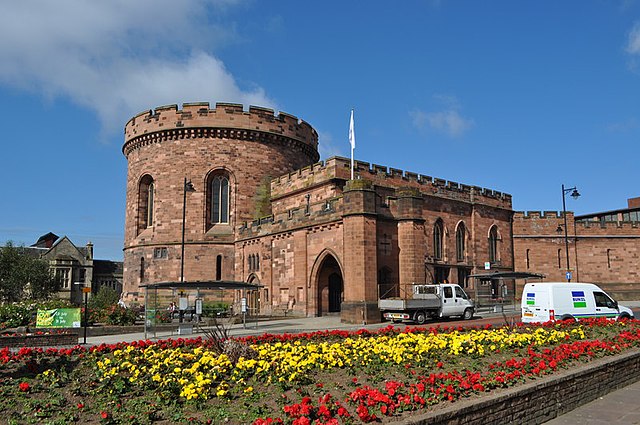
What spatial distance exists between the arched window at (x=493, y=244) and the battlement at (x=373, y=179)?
2.17 metres

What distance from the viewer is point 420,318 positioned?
24.0 m

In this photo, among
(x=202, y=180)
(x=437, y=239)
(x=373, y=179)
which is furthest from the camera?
(x=202, y=180)

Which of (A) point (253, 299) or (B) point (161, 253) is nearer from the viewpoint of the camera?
(A) point (253, 299)

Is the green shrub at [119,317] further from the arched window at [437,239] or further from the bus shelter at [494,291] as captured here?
the bus shelter at [494,291]

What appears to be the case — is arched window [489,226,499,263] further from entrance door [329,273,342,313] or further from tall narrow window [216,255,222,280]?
tall narrow window [216,255,222,280]

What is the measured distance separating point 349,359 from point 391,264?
55.8 ft

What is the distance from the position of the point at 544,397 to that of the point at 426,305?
15.5 m

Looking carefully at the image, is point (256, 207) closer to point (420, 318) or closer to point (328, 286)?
point (328, 286)

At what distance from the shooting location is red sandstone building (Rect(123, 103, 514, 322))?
31.8 metres

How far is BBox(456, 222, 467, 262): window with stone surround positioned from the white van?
15283 millimetres

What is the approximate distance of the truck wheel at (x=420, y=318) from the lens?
2394 centimetres

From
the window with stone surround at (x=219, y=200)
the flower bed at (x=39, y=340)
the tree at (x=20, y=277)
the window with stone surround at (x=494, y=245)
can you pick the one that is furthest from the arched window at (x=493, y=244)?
the tree at (x=20, y=277)

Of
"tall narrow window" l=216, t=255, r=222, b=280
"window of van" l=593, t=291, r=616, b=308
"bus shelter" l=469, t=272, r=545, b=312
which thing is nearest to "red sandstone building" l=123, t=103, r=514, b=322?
"tall narrow window" l=216, t=255, r=222, b=280

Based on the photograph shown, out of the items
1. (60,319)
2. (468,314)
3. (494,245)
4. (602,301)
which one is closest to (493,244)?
(494,245)
